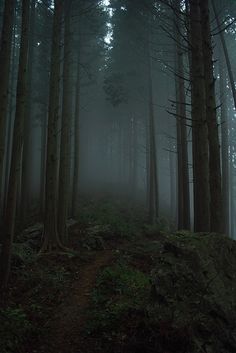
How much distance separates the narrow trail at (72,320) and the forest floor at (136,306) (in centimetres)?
2

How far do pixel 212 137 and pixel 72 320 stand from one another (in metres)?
5.04

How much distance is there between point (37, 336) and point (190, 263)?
2934mm

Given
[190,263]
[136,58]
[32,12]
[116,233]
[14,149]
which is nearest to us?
[190,263]

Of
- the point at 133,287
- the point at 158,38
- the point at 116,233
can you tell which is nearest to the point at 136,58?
the point at 158,38

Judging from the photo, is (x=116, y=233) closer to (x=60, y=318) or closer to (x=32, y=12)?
(x=60, y=318)

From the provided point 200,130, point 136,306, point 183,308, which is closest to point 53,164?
point 200,130

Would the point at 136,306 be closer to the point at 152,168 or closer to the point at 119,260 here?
the point at 119,260

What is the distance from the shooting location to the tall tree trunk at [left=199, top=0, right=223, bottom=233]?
798 cm

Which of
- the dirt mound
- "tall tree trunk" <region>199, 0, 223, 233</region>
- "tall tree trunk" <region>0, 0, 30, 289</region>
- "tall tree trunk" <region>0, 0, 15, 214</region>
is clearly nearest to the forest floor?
the dirt mound

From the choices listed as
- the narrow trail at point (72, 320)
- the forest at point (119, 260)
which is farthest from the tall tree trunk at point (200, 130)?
the narrow trail at point (72, 320)

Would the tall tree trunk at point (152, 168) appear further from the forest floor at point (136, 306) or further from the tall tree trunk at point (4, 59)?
the tall tree trunk at point (4, 59)

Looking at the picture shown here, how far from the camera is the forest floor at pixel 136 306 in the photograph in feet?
16.2

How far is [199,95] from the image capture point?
9109mm

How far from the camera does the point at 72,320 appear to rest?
6703 mm
